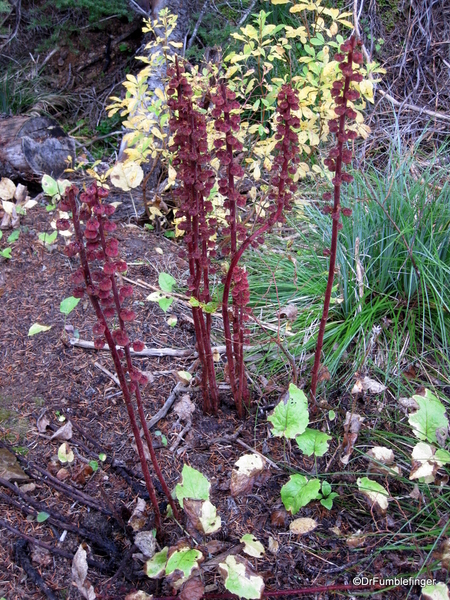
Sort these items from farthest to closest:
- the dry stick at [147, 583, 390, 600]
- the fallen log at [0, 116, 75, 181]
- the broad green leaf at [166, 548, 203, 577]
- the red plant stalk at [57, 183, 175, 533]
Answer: the fallen log at [0, 116, 75, 181], the dry stick at [147, 583, 390, 600], the broad green leaf at [166, 548, 203, 577], the red plant stalk at [57, 183, 175, 533]

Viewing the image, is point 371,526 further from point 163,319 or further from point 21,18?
point 21,18

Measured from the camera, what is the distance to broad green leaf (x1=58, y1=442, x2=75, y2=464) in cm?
180

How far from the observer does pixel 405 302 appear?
253 cm

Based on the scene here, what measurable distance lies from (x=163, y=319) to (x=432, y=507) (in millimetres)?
1464

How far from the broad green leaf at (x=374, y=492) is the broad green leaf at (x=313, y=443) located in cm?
16

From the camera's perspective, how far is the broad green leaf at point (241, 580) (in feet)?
4.32

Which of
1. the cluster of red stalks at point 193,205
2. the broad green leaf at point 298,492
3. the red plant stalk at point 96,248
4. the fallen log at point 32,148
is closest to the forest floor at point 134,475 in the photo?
the broad green leaf at point 298,492

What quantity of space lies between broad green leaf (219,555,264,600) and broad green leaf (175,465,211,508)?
189 mm

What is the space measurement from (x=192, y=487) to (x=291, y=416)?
0.44 metres

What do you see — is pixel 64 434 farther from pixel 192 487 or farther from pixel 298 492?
pixel 298 492

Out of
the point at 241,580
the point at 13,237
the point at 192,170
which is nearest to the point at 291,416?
the point at 241,580

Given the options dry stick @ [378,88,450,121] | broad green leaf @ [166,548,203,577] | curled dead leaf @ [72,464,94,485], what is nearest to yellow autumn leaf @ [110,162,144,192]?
curled dead leaf @ [72,464,94,485]

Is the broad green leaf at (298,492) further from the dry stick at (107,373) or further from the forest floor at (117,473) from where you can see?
the dry stick at (107,373)

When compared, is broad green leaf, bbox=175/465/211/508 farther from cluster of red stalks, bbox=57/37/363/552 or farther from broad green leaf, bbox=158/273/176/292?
broad green leaf, bbox=158/273/176/292
